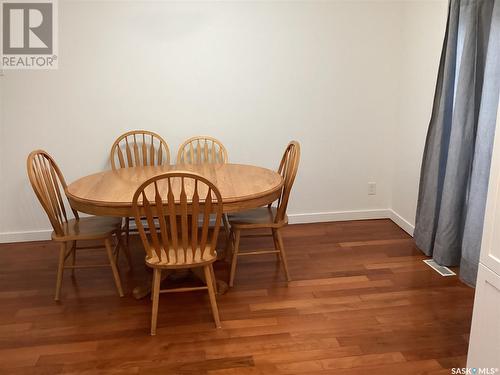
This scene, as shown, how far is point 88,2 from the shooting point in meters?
3.19

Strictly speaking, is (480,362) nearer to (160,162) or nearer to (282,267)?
(282,267)

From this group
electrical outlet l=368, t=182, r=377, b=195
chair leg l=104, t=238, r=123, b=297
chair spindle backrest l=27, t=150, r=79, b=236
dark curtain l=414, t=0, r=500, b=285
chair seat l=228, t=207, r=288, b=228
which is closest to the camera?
chair spindle backrest l=27, t=150, r=79, b=236

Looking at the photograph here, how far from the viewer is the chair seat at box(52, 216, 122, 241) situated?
2.48 m

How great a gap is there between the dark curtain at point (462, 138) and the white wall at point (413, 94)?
31 centimetres

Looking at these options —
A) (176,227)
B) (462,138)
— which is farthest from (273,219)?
(462,138)

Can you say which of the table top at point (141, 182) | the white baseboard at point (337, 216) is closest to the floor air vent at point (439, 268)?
the white baseboard at point (337, 216)

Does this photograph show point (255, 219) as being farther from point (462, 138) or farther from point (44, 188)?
point (462, 138)

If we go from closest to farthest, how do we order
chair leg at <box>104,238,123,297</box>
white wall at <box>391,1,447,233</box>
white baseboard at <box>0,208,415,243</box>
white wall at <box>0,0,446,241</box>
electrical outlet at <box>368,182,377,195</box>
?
chair leg at <box>104,238,123,297</box> < white wall at <box>391,1,447,233</box> < white wall at <box>0,0,446,241</box> < white baseboard at <box>0,208,415,243</box> < electrical outlet at <box>368,182,377,195</box>

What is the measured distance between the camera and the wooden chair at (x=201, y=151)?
330cm

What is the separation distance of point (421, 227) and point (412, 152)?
0.68 m

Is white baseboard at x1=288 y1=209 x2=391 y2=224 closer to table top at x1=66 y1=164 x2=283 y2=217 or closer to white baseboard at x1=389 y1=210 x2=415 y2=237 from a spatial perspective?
white baseboard at x1=389 y1=210 x2=415 y2=237

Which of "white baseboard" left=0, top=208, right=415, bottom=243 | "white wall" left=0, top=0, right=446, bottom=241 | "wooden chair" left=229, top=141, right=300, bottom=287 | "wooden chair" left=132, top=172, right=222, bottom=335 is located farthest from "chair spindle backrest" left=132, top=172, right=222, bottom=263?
"white baseboard" left=0, top=208, right=415, bottom=243

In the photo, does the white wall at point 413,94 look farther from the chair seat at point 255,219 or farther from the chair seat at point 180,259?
the chair seat at point 180,259

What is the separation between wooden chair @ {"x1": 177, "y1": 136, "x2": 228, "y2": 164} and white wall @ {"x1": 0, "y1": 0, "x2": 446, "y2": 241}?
0.11 metres
